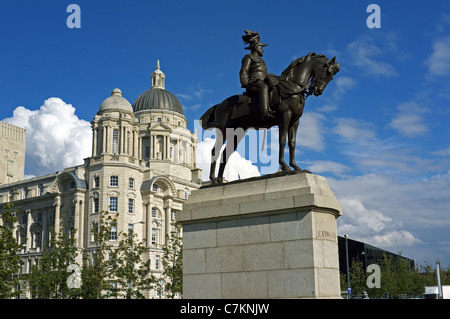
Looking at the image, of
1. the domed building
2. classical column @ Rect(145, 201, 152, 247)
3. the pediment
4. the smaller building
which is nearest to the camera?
the domed building

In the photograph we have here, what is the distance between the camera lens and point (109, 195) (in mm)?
89625

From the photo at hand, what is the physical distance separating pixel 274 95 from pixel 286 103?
48 centimetres

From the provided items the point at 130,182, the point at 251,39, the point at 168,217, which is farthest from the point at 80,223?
the point at 251,39

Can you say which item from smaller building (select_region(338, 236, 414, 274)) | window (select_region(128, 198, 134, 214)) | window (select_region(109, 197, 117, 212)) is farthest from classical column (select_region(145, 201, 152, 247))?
smaller building (select_region(338, 236, 414, 274))

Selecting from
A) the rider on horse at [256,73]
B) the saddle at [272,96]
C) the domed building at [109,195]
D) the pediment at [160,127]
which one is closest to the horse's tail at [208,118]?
the saddle at [272,96]

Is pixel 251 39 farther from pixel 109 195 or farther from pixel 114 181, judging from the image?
pixel 114 181

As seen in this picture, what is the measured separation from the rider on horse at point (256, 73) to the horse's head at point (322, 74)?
1.40m

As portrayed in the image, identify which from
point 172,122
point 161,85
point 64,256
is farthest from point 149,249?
point 161,85

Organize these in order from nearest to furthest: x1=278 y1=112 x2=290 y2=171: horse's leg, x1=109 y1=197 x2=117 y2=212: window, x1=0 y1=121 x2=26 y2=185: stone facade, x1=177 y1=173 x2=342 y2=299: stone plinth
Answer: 1. x1=177 y1=173 x2=342 y2=299: stone plinth
2. x1=278 y1=112 x2=290 y2=171: horse's leg
3. x1=109 y1=197 x2=117 y2=212: window
4. x1=0 y1=121 x2=26 y2=185: stone facade

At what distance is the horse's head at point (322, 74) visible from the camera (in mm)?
16031

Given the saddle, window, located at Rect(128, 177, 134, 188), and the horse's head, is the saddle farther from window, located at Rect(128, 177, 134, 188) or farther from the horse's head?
window, located at Rect(128, 177, 134, 188)

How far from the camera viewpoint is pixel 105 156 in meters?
91.2

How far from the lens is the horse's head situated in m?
16.0
